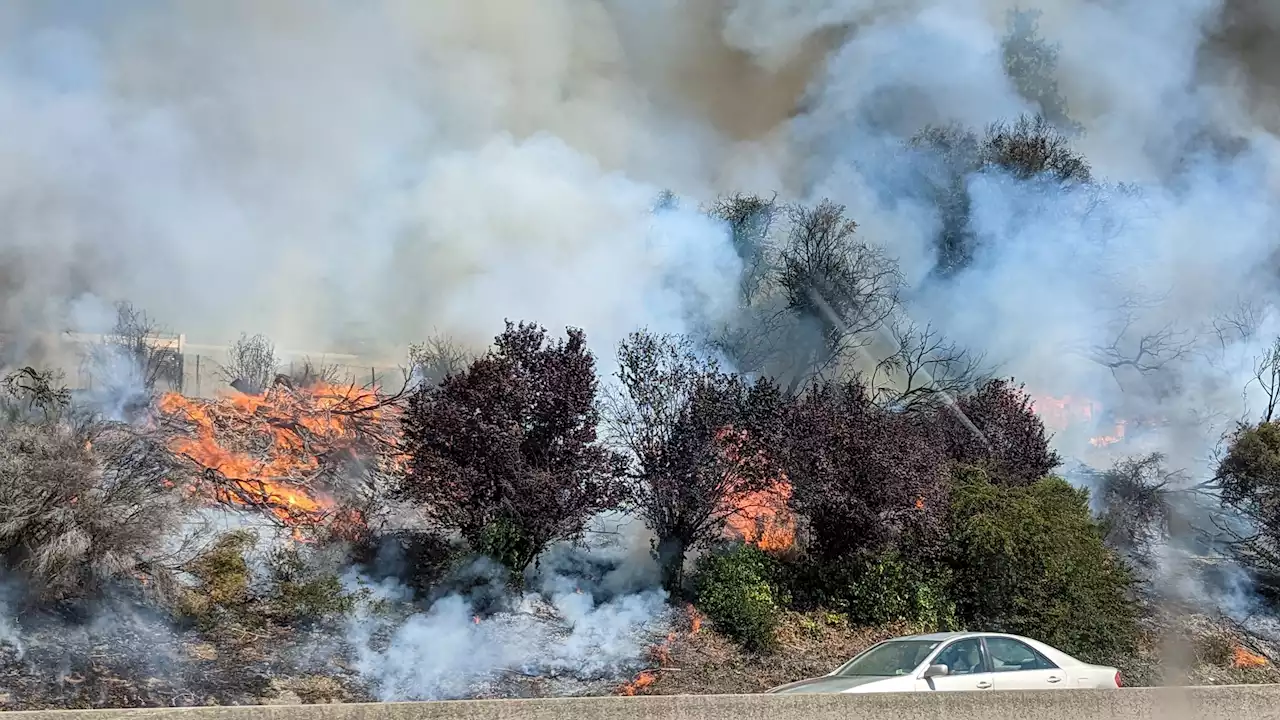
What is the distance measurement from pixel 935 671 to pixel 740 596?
6.18 m

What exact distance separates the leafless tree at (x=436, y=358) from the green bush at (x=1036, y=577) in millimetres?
10041

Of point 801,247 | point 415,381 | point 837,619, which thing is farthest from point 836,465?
point 801,247

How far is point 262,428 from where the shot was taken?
1662 cm

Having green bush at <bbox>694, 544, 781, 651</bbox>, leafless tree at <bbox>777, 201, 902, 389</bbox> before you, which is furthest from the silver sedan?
leafless tree at <bbox>777, 201, 902, 389</bbox>

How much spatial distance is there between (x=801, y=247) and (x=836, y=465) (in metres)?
12.4

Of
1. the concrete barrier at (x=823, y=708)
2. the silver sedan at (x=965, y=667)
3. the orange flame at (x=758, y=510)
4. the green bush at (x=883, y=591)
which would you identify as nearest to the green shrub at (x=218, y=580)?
the concrete barrier at (x=823, y=708)

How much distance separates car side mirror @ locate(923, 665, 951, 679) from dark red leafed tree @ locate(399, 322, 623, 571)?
658 centimetres

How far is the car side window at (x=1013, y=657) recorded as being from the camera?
30.4 feet

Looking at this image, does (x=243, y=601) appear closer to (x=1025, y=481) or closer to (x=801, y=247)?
(x=1025, y=481)

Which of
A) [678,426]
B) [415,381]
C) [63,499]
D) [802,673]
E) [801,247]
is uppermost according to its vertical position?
[801,247]

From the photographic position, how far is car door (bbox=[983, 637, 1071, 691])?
30.0 feet

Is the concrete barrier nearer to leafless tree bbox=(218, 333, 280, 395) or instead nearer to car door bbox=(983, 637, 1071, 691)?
car door bbox=(983, 637, 1071, 691)

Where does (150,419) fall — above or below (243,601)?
above

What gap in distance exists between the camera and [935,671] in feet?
28.1
